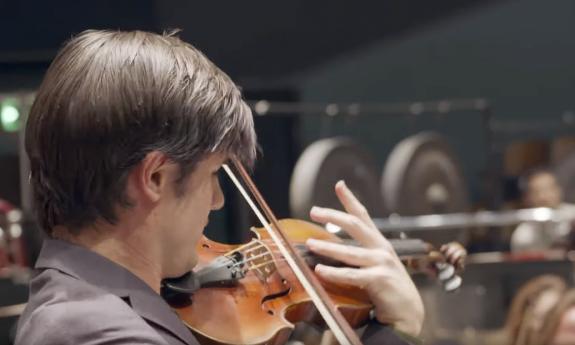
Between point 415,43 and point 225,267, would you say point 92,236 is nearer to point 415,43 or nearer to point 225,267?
point 225,267

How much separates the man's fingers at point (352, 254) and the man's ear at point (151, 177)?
372mm

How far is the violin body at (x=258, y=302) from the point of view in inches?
42.8

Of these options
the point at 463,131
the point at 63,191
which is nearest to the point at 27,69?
the point at 463,131

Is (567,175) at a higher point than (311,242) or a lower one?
lower

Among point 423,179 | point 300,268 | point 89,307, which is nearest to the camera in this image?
point 89,307

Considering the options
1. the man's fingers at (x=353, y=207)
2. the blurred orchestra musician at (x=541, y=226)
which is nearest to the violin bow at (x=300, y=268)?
the man's fingers at (x=353, y=207)

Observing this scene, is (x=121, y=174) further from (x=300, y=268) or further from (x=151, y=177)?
(x=300, y=268)

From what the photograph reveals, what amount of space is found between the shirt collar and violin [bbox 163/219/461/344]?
17 cm

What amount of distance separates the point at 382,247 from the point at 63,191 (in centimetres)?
47

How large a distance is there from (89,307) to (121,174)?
4.7 inches

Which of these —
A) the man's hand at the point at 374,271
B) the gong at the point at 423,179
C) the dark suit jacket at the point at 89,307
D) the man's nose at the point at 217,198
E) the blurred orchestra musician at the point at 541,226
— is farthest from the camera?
the gong at the point at 423,179

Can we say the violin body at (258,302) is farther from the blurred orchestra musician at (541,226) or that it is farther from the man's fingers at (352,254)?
the blurred orchestra musician at (541,226)

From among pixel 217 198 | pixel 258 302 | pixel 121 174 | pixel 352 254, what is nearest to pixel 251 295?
pixel 258 302

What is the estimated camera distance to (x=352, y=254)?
1200 millimetres
